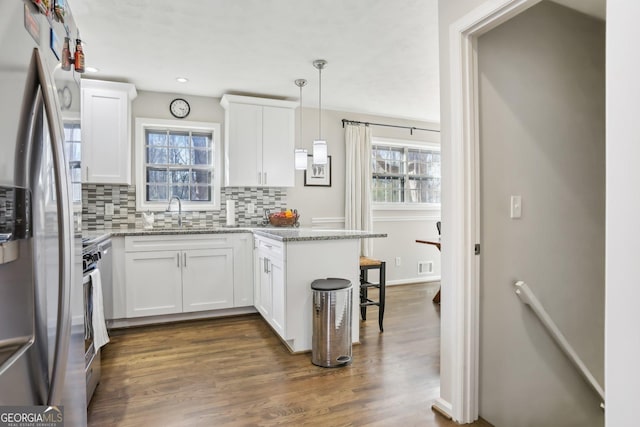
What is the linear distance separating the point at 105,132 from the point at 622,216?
161 inches

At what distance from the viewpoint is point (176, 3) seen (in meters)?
2.33

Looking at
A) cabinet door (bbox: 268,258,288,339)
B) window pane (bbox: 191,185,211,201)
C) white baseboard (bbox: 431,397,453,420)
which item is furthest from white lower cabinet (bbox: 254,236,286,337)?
white baseboard (bbox: 431,397,453,420)

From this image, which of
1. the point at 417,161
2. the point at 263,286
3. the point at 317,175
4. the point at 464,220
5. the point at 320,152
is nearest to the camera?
the point at 464,220

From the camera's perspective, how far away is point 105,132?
3586 mm

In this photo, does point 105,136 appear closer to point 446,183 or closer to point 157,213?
point 157,213

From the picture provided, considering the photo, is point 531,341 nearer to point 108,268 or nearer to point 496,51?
point 496,51

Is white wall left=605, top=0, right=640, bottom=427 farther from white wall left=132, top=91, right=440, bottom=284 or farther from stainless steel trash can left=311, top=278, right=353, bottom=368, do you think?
white wall left=132, top=91, right=440, bottom=284

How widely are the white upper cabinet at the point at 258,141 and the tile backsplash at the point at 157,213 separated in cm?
32

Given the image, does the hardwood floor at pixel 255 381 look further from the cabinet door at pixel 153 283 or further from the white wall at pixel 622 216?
the white wall at pixel 622 216

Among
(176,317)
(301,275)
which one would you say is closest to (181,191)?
(176,317)

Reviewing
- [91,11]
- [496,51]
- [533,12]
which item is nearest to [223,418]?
[496,51]

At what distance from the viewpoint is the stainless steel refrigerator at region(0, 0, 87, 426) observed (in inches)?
29.3

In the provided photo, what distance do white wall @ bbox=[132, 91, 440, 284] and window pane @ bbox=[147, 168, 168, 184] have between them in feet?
2.03

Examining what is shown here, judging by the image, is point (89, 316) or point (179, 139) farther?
point (179, 139)
